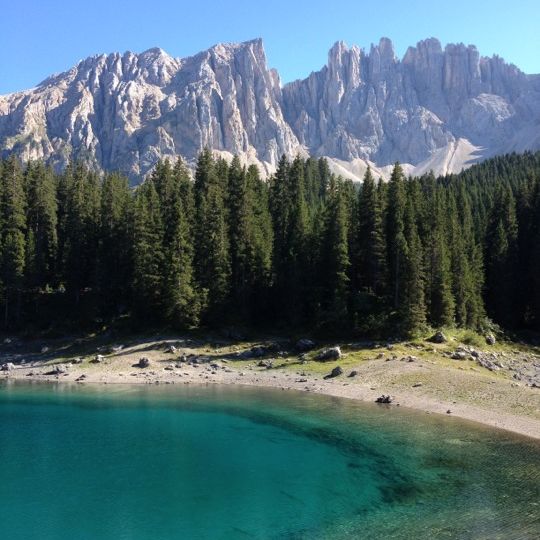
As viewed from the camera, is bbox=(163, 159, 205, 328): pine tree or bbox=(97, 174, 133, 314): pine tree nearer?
bbox=(163, 159, 205, 328): pine tree

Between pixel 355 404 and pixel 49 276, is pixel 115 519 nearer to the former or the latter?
pixel 355 404

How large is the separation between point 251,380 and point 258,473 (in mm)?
25688

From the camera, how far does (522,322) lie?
81.9 m

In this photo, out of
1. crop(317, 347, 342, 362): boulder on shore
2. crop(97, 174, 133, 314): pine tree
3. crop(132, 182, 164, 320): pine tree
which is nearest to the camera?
crop(317, 347, 342, 362): boulder on shore

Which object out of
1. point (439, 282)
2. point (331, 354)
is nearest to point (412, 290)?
point (439, 282)

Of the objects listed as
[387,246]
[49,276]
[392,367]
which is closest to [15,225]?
[49,276]

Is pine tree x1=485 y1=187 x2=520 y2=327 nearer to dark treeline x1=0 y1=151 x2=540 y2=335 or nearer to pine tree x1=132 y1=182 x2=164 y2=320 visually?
dark treeline x1=0 y1=151 x2=540 y2=335

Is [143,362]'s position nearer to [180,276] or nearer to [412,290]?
[180,276]

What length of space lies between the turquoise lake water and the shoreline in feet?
7.78

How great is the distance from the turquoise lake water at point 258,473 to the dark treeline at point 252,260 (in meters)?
25.8

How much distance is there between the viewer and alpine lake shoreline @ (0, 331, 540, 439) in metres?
43.6

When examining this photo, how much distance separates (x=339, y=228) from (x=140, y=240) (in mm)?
26624

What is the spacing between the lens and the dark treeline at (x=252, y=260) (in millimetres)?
68562

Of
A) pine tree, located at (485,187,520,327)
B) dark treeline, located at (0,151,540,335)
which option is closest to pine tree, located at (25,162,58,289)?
dark treeline, located at (0,151,540,335)
